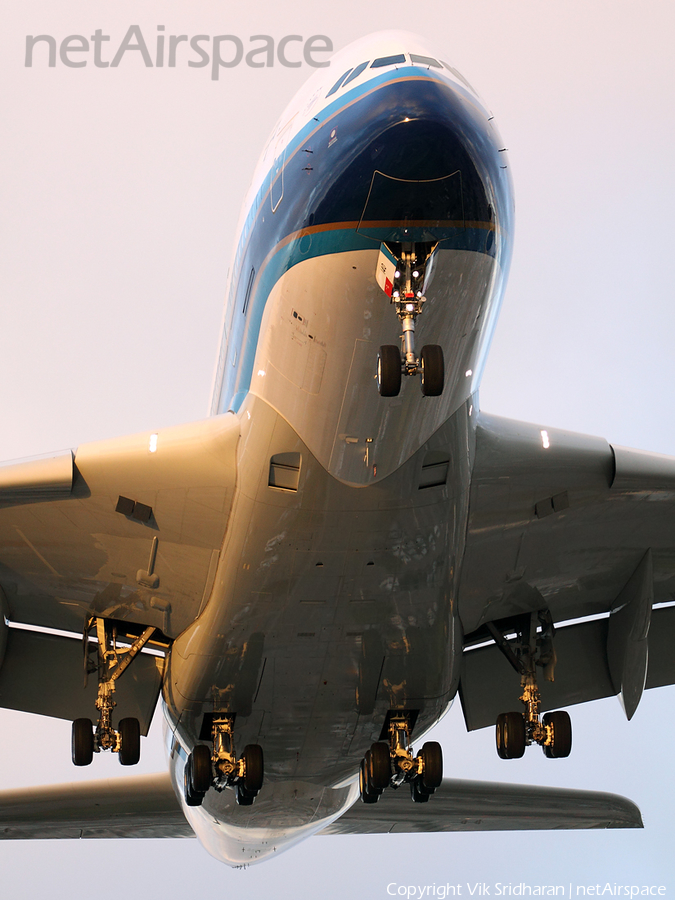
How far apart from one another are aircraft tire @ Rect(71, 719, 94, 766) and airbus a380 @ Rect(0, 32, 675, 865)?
0.03 m

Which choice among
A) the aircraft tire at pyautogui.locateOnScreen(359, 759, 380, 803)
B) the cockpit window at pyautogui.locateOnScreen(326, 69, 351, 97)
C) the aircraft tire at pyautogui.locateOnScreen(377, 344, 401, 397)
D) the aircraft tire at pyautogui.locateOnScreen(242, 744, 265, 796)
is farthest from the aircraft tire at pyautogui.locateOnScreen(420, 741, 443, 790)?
the cockpit window at pyautogui.locateOnScreen(326, 69, 351, 97)

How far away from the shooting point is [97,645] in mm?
13258

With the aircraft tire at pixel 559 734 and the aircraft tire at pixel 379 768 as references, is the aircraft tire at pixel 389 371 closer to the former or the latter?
the aircraft tire at pixel 379 768

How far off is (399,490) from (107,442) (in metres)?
3.34

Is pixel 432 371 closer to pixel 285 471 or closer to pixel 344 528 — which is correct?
pixel 285 471

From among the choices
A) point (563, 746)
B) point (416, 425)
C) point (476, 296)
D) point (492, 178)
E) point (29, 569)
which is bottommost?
point (563, 746)

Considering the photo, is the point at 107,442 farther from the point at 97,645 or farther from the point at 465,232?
the point at 465,232

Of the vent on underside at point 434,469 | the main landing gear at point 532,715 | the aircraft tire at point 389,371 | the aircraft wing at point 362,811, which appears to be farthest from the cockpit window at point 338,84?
the aircraft wing at point 362,811

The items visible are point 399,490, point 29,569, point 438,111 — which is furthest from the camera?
point 29,569

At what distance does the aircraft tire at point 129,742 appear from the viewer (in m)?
12.4

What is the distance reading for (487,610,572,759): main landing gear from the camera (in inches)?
501

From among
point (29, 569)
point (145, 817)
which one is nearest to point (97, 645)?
point (29, 569)

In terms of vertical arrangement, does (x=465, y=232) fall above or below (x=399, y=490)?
above

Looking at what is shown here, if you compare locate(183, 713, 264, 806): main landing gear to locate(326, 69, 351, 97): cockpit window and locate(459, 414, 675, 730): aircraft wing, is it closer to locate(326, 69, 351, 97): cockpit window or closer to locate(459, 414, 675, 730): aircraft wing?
locate(459, 414, 675, 730): aircraft wing
